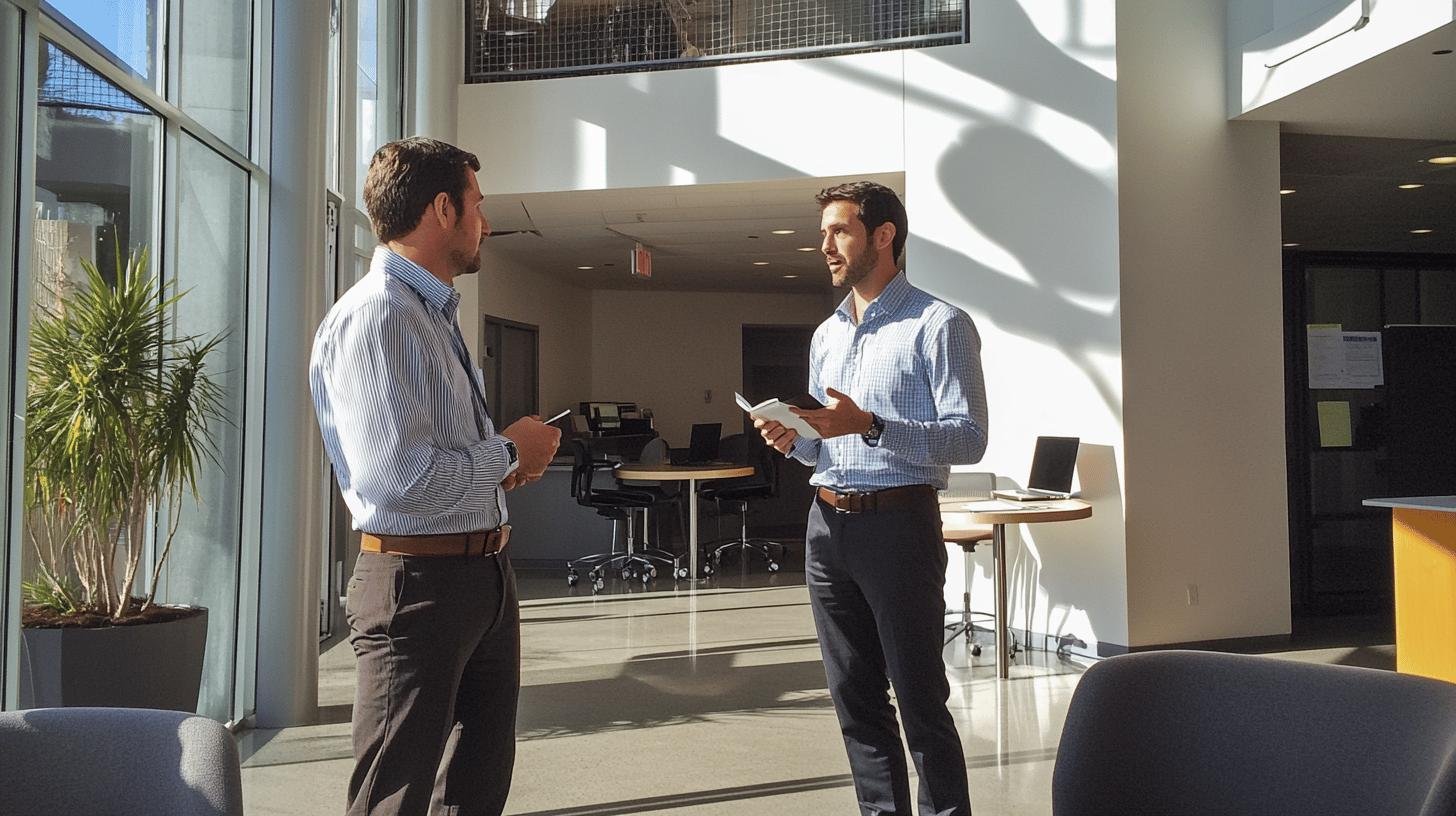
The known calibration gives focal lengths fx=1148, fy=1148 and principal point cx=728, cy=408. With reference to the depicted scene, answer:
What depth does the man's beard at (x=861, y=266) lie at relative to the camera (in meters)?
2.97

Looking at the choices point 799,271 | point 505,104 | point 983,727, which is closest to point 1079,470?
point 983,727

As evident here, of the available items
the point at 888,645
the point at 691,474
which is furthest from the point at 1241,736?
the point at 691,474

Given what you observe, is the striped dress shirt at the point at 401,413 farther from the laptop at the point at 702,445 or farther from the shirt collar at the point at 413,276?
the laptop at the point at 702,445

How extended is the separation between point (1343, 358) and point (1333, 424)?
460 millimetres

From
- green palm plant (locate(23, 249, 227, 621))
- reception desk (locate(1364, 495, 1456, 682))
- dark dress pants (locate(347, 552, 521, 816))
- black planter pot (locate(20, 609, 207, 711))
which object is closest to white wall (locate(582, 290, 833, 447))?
reception desk (locate(1364, 495, 1456, 682))

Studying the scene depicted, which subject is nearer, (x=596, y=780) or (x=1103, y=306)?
(x=596, y=780)

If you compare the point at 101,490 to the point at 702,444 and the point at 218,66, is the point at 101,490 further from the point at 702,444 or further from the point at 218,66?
the point at 702,444

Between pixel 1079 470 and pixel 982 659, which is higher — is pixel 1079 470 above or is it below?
above

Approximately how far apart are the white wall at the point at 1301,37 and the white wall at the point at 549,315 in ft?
20.1

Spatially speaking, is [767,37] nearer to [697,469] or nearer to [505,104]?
[505,104]

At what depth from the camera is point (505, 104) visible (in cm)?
825

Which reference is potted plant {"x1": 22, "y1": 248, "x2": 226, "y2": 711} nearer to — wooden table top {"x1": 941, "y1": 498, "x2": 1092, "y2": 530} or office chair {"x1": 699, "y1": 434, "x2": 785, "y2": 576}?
wooden table top {"x1": 941, "y1": 498, "x2": 1092, "y2": 530}

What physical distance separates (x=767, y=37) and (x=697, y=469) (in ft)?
12.3

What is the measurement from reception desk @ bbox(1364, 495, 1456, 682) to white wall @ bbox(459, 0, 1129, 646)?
144 cm
